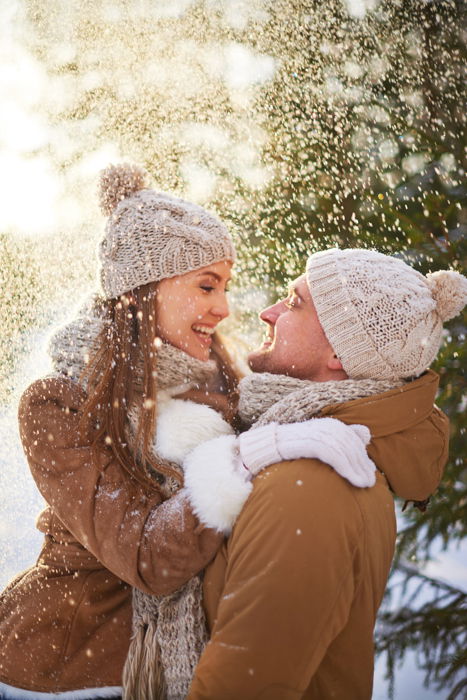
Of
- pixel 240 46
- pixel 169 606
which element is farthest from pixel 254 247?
pixel 169 606

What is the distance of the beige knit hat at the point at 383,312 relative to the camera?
6.77 ft

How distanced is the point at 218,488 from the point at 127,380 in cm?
71

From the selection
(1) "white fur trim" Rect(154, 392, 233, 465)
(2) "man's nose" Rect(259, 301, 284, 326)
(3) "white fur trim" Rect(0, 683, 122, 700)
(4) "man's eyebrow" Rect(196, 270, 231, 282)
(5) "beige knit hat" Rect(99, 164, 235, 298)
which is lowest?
(3) "white fur trim" Rect(0, 683, 122, 700)

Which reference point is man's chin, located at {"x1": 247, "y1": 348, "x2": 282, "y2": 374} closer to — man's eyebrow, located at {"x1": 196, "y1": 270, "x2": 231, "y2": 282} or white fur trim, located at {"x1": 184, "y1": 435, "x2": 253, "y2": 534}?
man's eyebrow, located at {"x1": 196, "y1": 270, "x2": 231, "y2": 282}

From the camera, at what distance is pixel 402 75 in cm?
322

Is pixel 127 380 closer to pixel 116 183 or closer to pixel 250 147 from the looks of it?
pixel 116 183

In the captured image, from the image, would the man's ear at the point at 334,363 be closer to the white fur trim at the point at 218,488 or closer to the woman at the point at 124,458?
the woman at the point at 124,458

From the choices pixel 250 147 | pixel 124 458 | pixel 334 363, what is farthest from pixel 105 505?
pixel 250 147

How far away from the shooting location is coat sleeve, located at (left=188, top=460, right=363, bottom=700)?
147 cm

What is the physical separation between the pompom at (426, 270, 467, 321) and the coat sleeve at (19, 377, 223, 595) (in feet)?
3.72

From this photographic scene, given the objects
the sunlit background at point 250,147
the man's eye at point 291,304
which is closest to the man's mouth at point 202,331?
the man's eye at point 291,304

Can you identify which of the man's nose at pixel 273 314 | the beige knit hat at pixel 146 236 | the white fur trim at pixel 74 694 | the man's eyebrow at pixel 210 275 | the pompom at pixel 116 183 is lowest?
the white fur trim at pixel 74 694

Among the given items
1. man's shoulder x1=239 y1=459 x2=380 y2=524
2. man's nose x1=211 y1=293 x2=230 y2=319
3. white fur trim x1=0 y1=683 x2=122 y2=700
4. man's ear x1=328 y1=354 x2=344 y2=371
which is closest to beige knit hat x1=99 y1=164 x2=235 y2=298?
man's nose x1=211 y1=293 x2=230 y2=319

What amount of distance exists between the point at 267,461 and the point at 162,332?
2.93 feet
